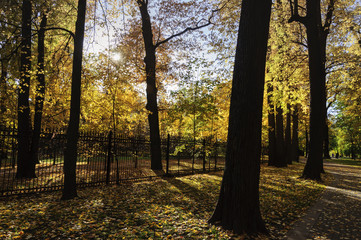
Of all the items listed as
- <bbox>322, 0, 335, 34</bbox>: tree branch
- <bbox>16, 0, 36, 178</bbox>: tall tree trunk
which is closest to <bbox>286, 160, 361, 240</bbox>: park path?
<bbox>16, 0, 36, 178</bbox>: tall tree trunk

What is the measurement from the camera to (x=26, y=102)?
9633 mm

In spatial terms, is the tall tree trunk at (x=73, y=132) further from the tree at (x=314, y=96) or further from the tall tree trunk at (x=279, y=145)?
the tall tree trunk at (x=279, y=145)

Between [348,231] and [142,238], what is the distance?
13.7 feet

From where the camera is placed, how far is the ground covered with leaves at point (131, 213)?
13.2 feet

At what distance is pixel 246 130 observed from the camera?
4082mm

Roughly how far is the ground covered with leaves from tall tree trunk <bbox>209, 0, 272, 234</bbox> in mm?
423

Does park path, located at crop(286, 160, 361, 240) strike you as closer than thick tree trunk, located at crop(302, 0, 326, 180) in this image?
Yes

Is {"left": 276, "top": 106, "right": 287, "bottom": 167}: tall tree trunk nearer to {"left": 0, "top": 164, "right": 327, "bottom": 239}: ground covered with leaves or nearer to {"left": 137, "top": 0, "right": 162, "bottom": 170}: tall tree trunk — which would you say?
{"left": 0, "top": 164, "right": 327, "bottom": 239}: ground covered with leaves

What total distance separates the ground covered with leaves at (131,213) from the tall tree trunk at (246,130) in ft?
1.39

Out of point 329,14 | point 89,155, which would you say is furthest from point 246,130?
point 329,14

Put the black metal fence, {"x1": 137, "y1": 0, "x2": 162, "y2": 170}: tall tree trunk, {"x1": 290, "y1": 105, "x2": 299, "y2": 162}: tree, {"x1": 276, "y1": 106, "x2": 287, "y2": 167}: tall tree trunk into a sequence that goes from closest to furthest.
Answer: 1. the black metal fence
2. {"x1": 137, "y1": 0, "x2": 162, "y2": 170}: tall tree trunk
3. {"x1": 276, "y1": 106, "x2": 287, "y2": 167}: tall tree trunk
4. {"x1": 290, "y1": 105, "x2": 299, "y2": 162}: tree

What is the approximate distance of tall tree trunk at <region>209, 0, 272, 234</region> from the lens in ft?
13.4

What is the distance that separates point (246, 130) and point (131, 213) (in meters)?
3.44

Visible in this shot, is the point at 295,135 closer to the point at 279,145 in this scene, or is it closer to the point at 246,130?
the point at 279,145
